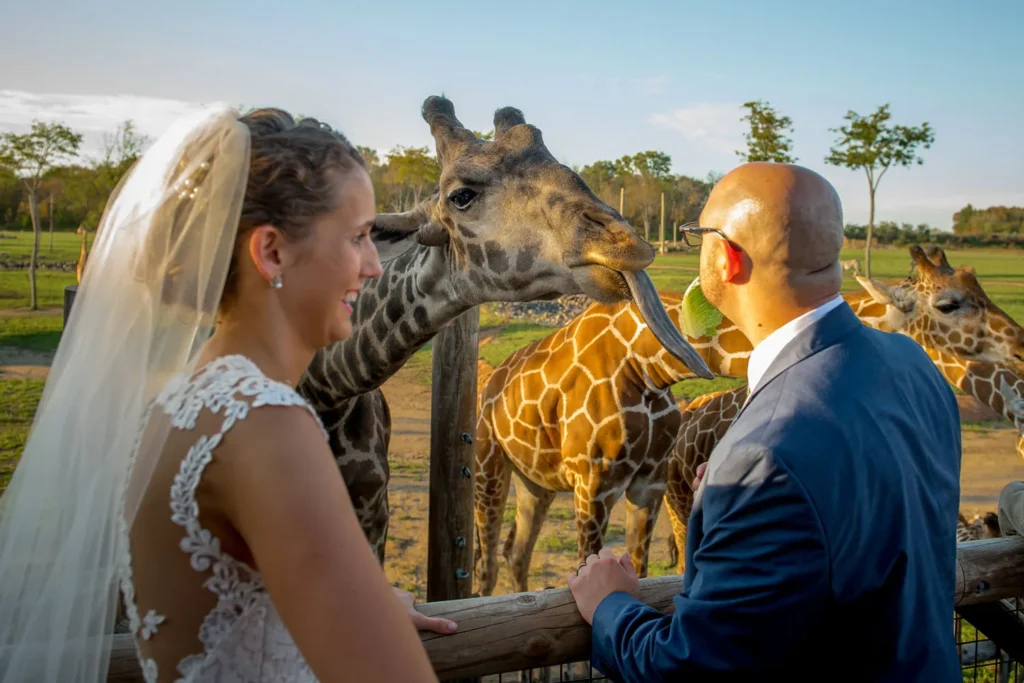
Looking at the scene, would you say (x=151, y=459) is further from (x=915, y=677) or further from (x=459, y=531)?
(x=459, y=531)

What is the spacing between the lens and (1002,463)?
409 inches

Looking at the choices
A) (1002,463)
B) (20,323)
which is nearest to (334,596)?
(1002,463)

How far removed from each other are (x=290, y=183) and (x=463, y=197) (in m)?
1.78

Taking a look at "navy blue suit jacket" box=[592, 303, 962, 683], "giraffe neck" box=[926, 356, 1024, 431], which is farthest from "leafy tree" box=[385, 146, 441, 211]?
"navy blue suit jacket" box=[592, 303, 962, 683]

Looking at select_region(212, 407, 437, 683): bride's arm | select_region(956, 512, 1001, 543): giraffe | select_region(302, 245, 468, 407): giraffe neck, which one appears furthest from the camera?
select_region(956, 512, 1001, 543): giraffe

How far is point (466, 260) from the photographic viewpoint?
122 inches

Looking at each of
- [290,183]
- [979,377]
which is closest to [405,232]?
[290,183]

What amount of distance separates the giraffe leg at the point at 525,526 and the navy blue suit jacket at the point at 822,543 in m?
4.06

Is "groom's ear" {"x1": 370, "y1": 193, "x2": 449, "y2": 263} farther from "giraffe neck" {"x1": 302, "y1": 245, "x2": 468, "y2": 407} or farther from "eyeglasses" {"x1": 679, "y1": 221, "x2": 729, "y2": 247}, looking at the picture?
"eyeglasses" {"x1": 679, "y1": 221, "x2": 729, "y2": 247}

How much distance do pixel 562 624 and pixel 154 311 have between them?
4.29 feet

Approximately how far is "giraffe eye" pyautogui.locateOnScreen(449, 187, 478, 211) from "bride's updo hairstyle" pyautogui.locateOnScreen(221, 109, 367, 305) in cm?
169

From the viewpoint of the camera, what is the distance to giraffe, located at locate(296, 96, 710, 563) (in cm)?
283

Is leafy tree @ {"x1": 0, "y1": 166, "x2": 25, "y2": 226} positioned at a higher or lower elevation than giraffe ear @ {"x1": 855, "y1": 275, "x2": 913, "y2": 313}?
higher

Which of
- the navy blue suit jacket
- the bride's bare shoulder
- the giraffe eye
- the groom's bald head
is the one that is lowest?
the navy blue suit jacket
